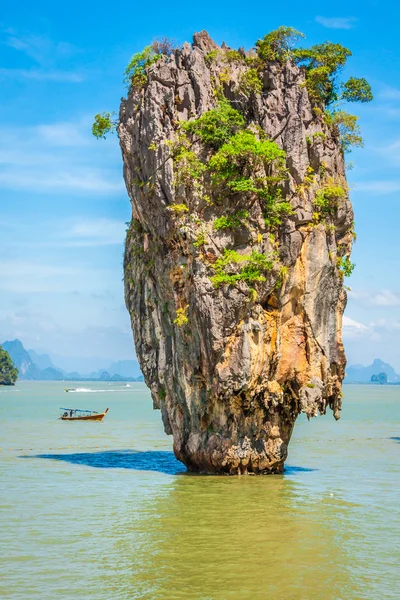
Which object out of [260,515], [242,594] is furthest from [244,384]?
[242,594]

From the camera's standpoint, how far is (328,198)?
841 inches

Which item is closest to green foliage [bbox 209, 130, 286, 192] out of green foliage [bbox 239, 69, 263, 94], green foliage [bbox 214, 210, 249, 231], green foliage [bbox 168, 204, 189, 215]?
green foliage [bbox 214, 210, 249, 231]

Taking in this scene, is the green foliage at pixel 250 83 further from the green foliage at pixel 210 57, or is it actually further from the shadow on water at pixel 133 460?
the shadow on water at pixel 133 460

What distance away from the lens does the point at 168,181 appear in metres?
20.9

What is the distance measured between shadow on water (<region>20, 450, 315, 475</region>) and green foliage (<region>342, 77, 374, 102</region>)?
1148 cm

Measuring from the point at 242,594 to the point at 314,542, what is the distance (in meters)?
3.57

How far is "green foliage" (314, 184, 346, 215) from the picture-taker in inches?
837

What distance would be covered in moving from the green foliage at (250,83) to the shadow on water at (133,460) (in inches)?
444

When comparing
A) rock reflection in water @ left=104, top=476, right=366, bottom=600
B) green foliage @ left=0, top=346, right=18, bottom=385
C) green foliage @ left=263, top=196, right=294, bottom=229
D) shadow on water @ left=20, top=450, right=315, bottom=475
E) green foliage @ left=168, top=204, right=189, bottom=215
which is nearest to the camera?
rock reflection in water @ left=104, top=476, right=366, bottom=600

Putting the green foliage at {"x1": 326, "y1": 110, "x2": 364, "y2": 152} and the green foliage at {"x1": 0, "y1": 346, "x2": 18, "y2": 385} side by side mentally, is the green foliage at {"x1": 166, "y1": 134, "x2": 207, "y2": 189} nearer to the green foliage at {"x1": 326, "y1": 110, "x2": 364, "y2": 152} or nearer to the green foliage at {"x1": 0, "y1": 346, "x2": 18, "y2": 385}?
the green foliage at {"x1": 326, "y1": 110, "x2": 364, "y2": 152}

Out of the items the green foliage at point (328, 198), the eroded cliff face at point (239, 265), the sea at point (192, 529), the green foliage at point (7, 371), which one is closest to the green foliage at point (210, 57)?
the eroded cliff face at point (239, 265)

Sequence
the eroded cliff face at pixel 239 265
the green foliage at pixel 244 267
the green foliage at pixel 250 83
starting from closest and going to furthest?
the green foliage at pixel 244 267
the eroded cliff face at pixel 239 265
the green foliage at pixel 250 83

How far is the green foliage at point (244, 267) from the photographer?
20312mm

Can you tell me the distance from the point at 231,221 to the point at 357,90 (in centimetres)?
595
